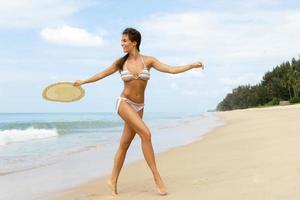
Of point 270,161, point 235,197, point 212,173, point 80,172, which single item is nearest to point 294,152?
point 270,161

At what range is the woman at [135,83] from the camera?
5.20 meters

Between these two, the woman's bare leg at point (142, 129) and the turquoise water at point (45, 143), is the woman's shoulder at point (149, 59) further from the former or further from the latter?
the turquoise water at point (45, 143)

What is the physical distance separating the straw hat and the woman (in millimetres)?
546

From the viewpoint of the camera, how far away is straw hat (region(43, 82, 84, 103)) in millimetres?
5814

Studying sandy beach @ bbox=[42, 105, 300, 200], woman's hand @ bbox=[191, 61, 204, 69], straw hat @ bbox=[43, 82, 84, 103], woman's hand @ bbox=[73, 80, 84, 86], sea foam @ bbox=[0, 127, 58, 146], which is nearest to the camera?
sandy beach @ bbox=[42, 105, 300, 200]

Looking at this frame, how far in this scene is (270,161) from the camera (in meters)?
6.47

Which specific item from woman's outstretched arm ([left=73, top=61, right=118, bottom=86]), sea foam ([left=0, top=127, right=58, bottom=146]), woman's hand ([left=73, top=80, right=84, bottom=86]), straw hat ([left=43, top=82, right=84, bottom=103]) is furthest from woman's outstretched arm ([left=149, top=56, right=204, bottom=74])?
sea foam ([left=0, top=127, right=58, bottom=146])

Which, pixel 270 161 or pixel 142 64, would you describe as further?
pixel 270 161

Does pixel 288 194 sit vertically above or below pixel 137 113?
below

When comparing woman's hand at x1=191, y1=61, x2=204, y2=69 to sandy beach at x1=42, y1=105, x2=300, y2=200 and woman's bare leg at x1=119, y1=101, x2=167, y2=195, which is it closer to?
woman's bare leg at x1=119, y1=101, x2=167, y2=195

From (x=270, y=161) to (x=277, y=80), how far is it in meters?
96.5

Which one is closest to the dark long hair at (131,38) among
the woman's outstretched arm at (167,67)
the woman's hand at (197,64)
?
the woman's outstretched arm at (167,67)

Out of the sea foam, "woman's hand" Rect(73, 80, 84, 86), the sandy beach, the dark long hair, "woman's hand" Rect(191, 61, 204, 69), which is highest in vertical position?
the dark long hair

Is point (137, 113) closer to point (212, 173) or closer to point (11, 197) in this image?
point (212, 173)
